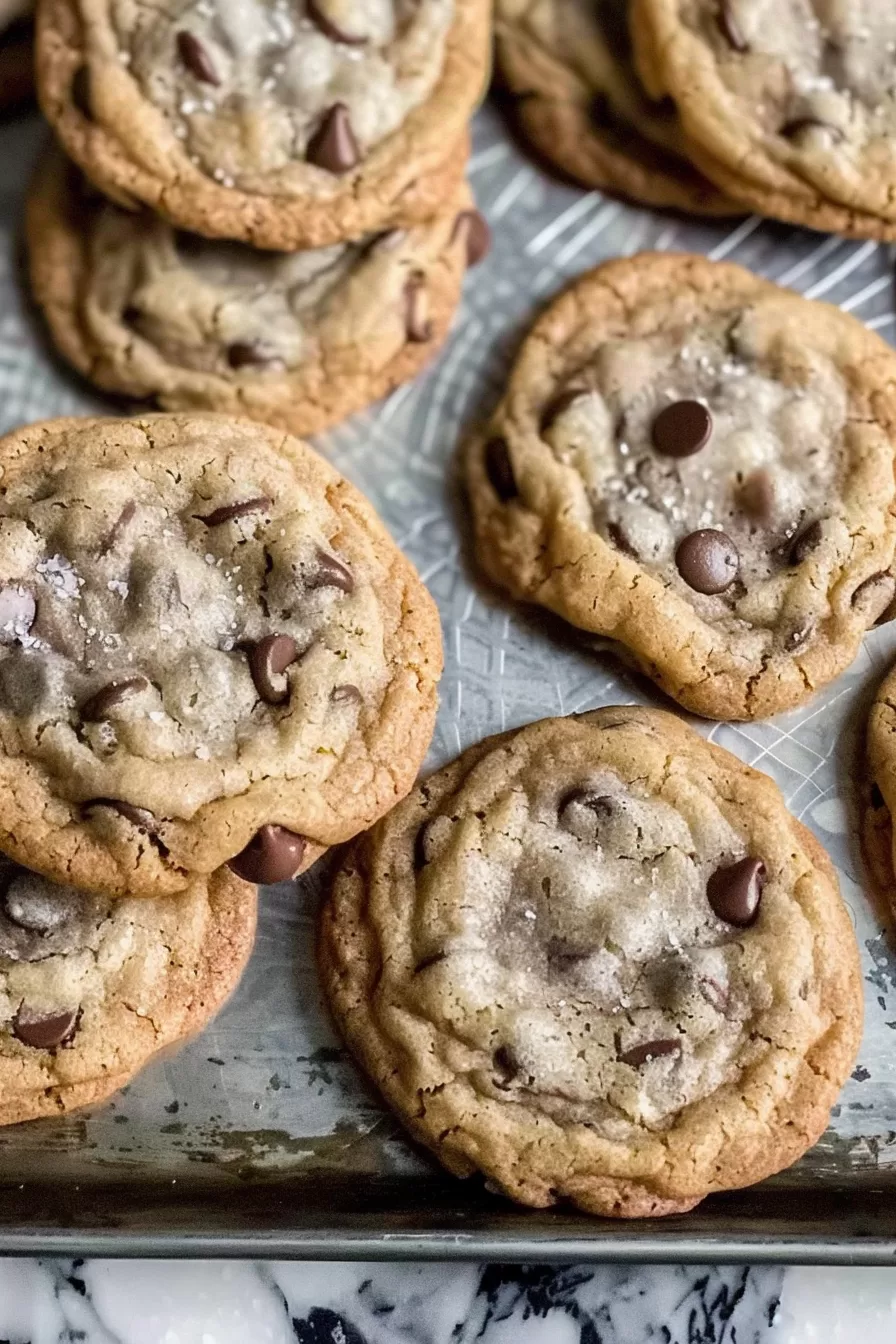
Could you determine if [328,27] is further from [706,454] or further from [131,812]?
[131,812]

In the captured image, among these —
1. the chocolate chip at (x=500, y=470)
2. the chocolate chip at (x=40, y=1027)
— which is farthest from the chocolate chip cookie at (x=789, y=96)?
the chocolate chip at (x=40, y=1027)

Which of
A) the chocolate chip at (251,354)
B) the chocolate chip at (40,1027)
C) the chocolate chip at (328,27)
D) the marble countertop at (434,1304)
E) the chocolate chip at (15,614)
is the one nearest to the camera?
the chocolate chip at (15,614)

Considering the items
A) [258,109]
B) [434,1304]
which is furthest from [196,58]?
[434,1304]

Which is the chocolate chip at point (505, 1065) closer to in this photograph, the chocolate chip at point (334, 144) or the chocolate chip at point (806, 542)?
the chocolate chip at point (806, 542)

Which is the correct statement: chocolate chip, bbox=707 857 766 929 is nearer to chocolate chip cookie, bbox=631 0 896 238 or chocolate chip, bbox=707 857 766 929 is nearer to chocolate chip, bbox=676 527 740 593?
chocolate chip, bbox=676 527 740 593

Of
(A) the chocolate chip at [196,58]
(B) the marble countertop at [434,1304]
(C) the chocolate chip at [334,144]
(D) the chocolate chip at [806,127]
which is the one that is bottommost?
(B) the marble countertop at [434,1304]

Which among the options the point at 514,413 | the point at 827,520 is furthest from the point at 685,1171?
the point at 514,413

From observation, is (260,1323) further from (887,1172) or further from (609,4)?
(609,4)
